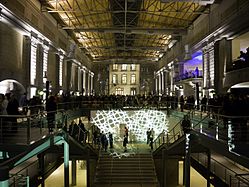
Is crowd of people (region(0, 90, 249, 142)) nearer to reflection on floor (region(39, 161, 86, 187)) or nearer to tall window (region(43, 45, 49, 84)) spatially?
tall window (region(43, 45, 49, 84))

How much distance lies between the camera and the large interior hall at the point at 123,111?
11617 mm

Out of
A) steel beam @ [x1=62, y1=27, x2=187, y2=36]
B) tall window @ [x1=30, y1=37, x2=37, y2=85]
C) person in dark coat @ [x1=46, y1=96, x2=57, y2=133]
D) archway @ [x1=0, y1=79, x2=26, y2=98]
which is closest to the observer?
person in dark coat @ [x1=46, y1=96, x2=57, y2=133]

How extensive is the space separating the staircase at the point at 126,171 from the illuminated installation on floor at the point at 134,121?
7.07 metres

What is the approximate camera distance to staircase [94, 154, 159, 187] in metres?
18.8

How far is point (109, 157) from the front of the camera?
69.9 feet

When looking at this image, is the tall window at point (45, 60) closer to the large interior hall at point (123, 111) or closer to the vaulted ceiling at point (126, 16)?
the large interior hall at point (123, 111)

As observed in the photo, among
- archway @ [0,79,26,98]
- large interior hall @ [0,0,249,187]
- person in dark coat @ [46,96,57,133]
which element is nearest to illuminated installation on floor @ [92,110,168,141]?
large interior hall @ [0,0,249,187]

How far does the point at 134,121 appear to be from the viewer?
2945 centimetres

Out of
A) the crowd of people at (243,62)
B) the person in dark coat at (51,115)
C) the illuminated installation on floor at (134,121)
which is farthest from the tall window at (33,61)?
the crowd of people at (243,62)

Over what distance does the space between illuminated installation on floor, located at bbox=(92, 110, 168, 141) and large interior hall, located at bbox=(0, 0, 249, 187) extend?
0.09 m

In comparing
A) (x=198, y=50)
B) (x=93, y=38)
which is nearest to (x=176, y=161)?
(x=198, y=50)

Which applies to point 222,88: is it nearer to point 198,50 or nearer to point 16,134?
point 198,50

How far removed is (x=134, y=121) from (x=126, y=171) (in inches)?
384

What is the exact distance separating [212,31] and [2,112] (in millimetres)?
17242
